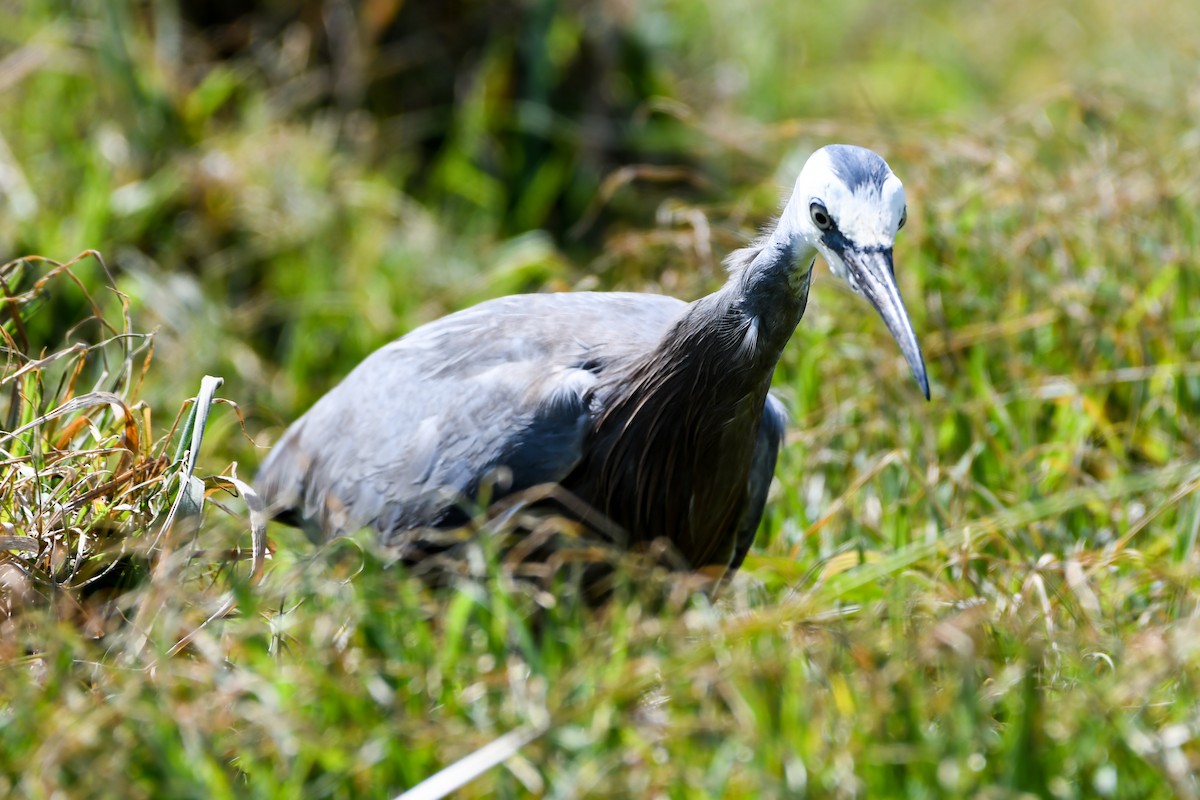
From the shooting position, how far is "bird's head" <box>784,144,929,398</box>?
2.61 metres

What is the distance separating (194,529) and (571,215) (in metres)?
3.99

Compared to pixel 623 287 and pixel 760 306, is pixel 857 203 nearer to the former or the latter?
pixel 760 306

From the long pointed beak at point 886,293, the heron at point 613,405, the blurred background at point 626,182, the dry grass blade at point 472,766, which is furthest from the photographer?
the blurred background at point 626,182

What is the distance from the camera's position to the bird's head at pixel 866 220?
2.61 metres

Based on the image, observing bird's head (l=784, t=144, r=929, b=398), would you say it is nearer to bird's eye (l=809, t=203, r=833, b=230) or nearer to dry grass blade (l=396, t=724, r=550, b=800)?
bird's eye (l=809, t=203, r=833, b=230)

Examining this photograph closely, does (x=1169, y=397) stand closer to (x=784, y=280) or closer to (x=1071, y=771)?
(x=784, y=280)

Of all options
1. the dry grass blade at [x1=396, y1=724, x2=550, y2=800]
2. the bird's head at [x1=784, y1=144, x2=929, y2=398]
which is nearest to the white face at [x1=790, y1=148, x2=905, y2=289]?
the bird's head at [x1=784, y1=144, x2=929, y2=398]

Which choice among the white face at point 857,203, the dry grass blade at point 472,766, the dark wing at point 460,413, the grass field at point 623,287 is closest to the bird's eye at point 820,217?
the white face at point 857,203

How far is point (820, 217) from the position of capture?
107 inches

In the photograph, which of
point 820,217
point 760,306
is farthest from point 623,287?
point 820,217

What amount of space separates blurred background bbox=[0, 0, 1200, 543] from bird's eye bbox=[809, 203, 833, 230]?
3.98 ft

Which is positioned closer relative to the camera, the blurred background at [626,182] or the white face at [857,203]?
the white face at [857,203]

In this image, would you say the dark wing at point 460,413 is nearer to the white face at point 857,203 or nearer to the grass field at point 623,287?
the grass field at point 623,287

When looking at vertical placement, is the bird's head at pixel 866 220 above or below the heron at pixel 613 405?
above
